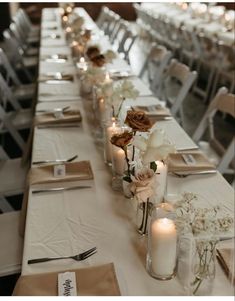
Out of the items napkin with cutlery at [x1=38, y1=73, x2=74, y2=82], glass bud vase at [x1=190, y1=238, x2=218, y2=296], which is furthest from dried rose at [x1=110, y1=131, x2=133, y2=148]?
napkin with cutlery at [x1=38, y1=73, x2=74, y2=82]

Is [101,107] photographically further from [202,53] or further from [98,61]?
[202,53]

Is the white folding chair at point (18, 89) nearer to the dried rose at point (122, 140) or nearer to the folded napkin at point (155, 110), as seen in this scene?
the folded napkin at point (155, 110)

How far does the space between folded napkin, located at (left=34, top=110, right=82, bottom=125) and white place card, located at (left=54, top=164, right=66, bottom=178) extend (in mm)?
620

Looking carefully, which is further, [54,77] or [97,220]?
[54,77]

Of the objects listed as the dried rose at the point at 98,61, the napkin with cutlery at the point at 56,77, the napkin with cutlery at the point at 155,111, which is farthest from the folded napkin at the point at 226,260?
the napkin with cutlery at the point at 56,77

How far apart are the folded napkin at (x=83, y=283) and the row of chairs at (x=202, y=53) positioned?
14.1 ft

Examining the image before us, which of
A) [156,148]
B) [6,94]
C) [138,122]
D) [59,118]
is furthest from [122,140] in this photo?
[6,94]

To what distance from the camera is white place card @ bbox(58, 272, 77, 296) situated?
3.80 ft

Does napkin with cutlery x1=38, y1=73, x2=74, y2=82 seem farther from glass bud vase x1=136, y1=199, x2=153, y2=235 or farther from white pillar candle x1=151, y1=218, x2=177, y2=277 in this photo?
white pillar candle x1=151, y1=218, x2=177, y2=277

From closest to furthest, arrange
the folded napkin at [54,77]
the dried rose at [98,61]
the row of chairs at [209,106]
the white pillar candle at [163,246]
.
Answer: the white pillar candle at [163,246] → the row of chairs at [209,106] → the dried rose at [98,61] → the folded napkin at [54,77]

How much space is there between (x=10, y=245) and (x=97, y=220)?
548 mm

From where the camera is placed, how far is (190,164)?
1.89 meters

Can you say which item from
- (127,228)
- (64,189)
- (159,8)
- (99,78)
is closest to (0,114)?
(99,78)

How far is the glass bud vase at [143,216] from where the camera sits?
1.38 metres
